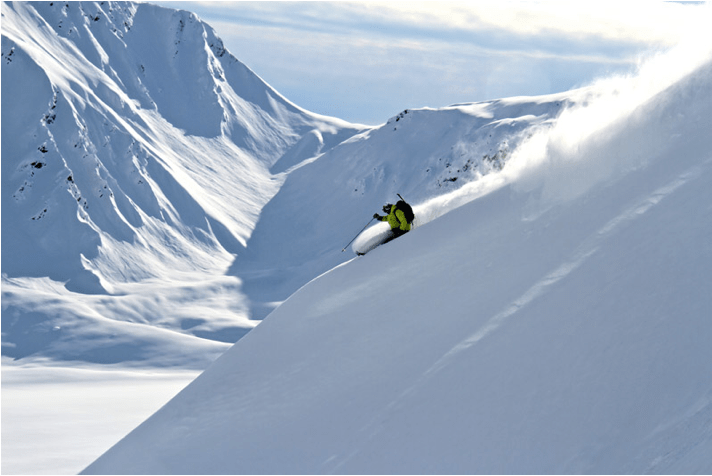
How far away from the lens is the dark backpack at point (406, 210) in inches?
537

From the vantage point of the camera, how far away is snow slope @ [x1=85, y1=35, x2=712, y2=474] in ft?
21.7

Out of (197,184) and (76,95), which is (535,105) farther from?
(76,95)

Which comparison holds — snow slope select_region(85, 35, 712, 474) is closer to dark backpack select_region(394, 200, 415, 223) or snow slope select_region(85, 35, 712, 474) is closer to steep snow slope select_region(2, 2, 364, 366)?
dark backpack select_region(394, 200, 415, 223)

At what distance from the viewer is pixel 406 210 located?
13703 mm

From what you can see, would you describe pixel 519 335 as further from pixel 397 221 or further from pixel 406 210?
pixel 397 221

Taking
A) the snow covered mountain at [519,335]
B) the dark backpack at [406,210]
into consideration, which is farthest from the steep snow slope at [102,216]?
the snow covered mountain at [519,335]

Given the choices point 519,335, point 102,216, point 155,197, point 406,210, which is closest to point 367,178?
point 155,197

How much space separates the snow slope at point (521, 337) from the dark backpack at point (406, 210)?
24.4 inches

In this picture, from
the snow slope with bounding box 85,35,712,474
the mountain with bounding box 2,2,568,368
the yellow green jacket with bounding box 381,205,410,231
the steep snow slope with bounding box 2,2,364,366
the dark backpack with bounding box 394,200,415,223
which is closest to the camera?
the snow slope with bounding box 85,35,712,474

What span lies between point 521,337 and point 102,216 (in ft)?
509

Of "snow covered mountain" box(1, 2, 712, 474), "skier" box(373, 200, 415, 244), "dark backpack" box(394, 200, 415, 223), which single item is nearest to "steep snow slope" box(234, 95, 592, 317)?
"skier" box(373, 200, 415, 244)

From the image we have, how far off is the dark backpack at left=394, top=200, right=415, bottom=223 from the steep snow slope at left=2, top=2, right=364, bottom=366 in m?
79.3

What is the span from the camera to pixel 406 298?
1070 cm

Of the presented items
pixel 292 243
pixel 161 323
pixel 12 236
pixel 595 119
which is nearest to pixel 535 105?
pixel 292 243
